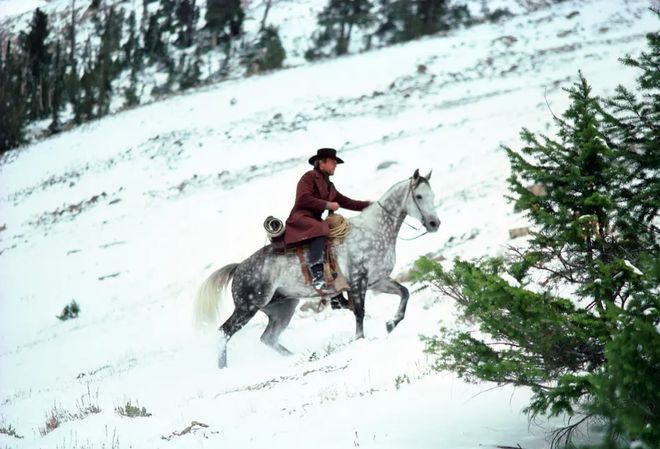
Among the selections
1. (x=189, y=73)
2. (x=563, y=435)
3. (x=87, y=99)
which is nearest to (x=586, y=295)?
(x=563, y=435)

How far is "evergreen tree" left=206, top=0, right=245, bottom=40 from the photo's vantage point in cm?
6144

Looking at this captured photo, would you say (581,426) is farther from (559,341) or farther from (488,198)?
(488,198)

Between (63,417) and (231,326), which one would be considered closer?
(63,417)

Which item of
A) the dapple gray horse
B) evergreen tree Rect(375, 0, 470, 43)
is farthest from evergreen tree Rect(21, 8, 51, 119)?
the dapple gray horse

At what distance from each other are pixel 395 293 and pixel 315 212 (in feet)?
5.68

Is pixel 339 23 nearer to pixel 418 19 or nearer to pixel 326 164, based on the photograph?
pixel 418 19

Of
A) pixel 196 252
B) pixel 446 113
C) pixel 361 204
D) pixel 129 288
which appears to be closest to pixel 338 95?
pixel 446 113

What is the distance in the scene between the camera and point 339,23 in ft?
195

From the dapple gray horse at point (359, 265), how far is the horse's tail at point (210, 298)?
1.39 ft

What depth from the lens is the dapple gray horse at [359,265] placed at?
8.69 meters

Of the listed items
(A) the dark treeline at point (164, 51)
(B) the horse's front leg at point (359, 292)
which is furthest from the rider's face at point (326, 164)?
(A) the dark treeline at point (164, 51)

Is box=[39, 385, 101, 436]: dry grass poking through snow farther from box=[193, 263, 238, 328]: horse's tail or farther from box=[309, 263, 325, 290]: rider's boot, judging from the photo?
box=[309, 263, 325, 290]: rider's boot

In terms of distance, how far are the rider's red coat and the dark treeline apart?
4353 centimetres

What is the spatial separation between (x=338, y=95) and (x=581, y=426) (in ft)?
109
